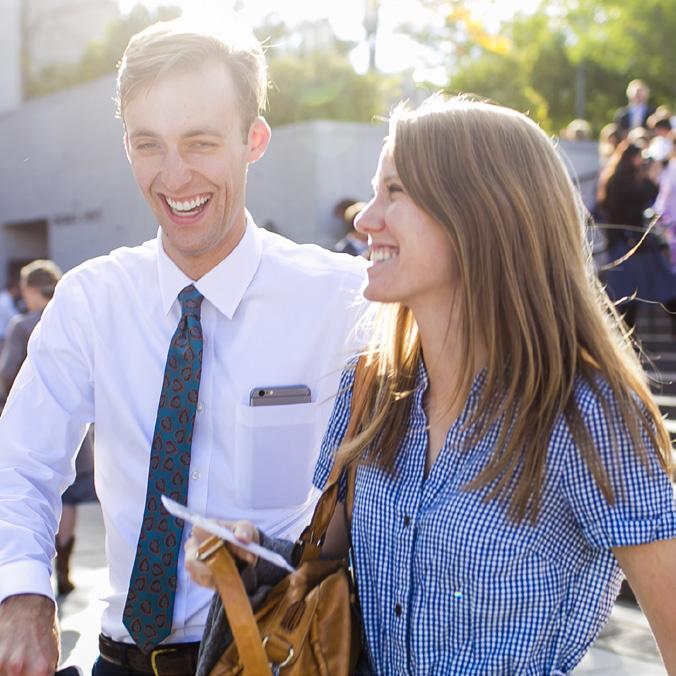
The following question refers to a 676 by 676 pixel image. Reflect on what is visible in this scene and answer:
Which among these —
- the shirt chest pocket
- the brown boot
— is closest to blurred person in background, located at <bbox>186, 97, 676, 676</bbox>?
the shirt chest pocket

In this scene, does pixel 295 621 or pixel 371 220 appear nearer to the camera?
pixel 295 621

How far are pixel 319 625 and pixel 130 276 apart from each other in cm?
117

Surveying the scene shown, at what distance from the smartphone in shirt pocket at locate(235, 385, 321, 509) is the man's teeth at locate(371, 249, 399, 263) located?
0.59 metres

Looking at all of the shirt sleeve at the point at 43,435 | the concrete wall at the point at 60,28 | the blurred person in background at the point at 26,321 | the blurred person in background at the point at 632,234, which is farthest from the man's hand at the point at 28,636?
the concrete wall at the point at 60,28

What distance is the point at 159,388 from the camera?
2.62m

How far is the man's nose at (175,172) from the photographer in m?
2.66

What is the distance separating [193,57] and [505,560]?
60.2 inches

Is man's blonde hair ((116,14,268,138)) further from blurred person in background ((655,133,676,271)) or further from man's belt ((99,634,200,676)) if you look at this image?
blurred person in background ((655,133,676,271))

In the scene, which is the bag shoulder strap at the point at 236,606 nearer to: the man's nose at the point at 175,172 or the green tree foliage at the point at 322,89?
the man's nose at the point at 175,172

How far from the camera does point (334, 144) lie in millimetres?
13906

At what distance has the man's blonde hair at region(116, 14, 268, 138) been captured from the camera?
2.67m

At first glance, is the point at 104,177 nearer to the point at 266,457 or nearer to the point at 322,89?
the point at 322,89

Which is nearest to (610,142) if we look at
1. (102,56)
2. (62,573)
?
(62,573)

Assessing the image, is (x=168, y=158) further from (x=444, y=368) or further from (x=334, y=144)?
(x=334, y=144)
